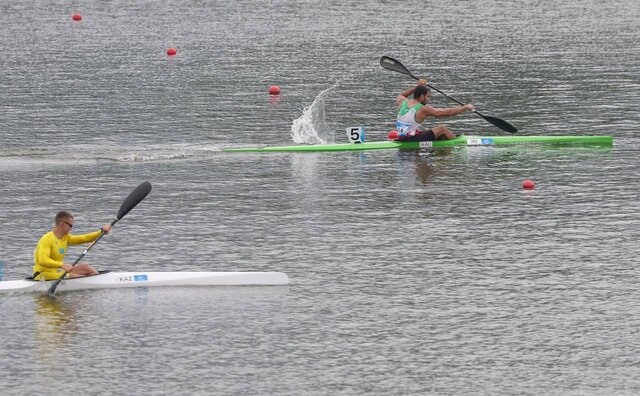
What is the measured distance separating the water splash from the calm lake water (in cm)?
12

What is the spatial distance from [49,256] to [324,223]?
6177 mm

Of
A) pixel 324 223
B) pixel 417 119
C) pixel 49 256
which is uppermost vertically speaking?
pixel 417 119

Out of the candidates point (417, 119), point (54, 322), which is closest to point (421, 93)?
point (417, 119)

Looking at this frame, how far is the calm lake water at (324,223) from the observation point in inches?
699

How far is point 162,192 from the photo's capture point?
28.1 m

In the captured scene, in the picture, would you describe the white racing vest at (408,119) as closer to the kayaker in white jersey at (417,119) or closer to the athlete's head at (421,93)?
the kayaker in white jersey at (417,119)

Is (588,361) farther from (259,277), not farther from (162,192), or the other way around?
(162,192)

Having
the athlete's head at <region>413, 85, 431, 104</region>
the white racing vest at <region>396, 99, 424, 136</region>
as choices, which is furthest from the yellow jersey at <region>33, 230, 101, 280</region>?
the athlete's head at <region>413, 85, 431, 104</region>

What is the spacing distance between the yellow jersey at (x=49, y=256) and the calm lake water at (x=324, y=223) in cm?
38

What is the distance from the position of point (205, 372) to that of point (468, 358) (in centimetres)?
337

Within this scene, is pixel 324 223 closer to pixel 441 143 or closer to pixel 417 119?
pixel 417 119

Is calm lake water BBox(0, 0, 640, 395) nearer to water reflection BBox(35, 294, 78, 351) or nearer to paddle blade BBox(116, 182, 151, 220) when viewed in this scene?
water reflection BBox(35, 294, 78, 351)

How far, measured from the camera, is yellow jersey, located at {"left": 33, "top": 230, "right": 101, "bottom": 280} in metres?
20.6

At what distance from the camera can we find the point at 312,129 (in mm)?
34656
